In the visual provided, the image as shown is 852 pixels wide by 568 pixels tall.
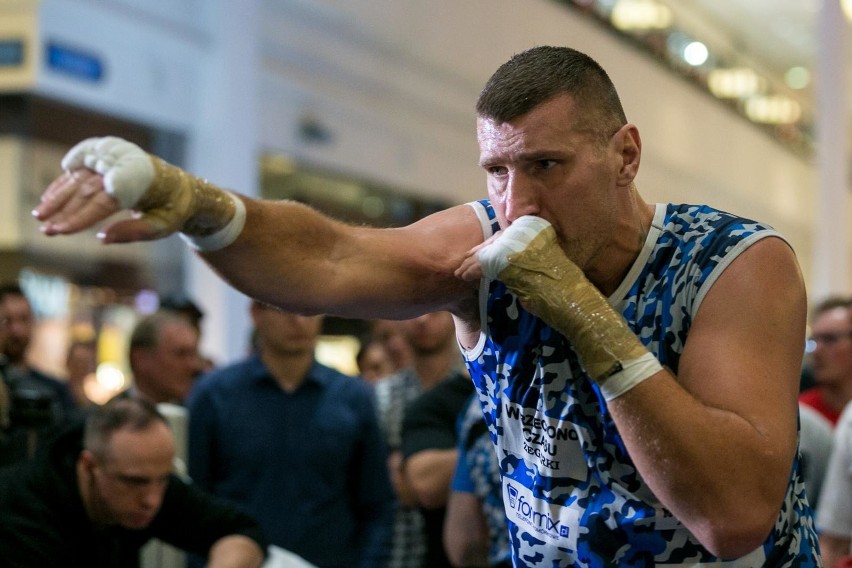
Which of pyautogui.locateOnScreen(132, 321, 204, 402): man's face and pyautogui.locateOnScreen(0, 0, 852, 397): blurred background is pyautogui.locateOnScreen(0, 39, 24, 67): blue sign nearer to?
pyautogui.locateOnScreen(0, 0, 852, 397): blurred background

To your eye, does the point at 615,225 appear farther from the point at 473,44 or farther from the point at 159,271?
the point at 473,44

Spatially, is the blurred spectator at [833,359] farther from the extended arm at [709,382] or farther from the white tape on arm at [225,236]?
the white tape on arm at [225,236]

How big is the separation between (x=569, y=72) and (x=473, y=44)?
29.2 feet

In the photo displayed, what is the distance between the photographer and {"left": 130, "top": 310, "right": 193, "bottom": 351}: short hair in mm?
4750

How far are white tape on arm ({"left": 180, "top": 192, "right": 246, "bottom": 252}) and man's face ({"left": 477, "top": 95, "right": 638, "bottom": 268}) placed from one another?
414 millimetres

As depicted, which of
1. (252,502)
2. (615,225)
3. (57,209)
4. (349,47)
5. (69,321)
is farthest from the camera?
(349,47)

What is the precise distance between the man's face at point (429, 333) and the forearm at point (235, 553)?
141cm

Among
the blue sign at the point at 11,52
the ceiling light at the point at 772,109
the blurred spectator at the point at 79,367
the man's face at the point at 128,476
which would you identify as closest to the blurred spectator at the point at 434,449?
the man's face at the point at 128,476

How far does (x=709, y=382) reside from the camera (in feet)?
5.92

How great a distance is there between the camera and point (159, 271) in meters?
9.09

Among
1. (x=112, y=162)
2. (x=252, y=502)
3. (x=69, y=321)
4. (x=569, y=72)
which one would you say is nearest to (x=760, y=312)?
(x=569, y=72)

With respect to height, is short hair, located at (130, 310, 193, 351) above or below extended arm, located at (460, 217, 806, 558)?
below

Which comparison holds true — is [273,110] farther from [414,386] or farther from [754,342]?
[754,342]

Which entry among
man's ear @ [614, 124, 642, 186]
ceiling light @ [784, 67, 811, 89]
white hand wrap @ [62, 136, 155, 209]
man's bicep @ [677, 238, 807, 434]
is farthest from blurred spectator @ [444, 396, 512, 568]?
ceiling light @ [784, 67, 811, 89]
